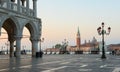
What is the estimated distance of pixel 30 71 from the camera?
20.6 metres

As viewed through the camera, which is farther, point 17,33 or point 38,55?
point 38,55

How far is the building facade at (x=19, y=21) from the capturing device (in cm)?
4252

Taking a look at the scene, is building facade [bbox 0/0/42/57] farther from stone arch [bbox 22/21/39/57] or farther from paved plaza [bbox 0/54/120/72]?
paved plaza [bbox 0/54/120/72]

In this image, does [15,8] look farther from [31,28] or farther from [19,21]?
[31,28]

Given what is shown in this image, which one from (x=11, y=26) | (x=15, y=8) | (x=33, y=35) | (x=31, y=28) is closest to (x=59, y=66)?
(x=15, y=8)

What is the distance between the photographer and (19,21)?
45.9 metres

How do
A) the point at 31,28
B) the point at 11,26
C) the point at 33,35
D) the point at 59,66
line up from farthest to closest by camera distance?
1. the point at 33,35
2. the point at 31,28
3. the point at 11,26
4. the point at 59,66

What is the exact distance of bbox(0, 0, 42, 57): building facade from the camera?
42.5m

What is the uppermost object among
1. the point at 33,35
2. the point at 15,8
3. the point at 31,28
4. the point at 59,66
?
the point at 15,8

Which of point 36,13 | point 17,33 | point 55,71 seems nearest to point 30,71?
point 55,71

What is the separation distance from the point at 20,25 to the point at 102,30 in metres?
11.9

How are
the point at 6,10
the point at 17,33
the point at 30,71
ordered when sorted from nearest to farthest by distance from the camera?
the point at 30,71
the point at 6,10
the point at 17,33

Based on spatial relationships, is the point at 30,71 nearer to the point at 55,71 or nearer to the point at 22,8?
the point at 55,71

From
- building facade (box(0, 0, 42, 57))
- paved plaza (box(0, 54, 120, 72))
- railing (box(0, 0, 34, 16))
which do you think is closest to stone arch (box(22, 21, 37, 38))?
building facade (box(0, 0, 42, 57))
